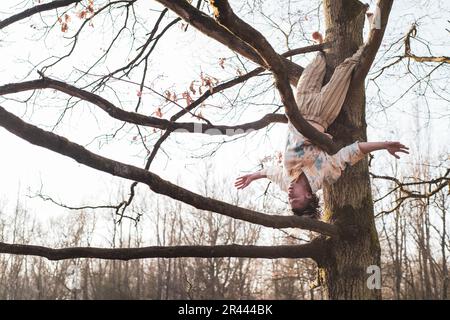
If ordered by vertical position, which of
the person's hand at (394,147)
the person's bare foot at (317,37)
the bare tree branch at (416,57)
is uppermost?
the bare tree branch at (416,57)

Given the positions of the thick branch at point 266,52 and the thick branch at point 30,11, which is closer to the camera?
the thick branch at point 266,52

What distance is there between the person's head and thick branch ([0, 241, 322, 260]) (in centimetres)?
62

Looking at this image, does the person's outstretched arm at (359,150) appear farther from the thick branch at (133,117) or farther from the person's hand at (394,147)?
the thick branch at (133,117)

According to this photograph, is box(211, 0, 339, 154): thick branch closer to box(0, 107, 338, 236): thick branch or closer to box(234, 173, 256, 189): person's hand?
box(0, 107, 338, 236): thick branch

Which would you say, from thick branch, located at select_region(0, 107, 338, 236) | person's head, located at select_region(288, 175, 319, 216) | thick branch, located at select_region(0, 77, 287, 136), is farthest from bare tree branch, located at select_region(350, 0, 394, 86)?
thick branch, located at select_region(0, 107, 338, 236)

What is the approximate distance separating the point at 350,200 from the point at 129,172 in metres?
2.31

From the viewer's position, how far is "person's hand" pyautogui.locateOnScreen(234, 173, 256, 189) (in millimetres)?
4934

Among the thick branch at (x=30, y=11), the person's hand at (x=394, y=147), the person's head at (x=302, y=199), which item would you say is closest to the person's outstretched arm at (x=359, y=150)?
the person's hand at (x=394, y=147)

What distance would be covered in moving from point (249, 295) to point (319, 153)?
29.6 metres

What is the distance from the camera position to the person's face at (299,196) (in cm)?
424

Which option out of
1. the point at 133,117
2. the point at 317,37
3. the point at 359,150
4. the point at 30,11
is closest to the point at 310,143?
the point at 359,150

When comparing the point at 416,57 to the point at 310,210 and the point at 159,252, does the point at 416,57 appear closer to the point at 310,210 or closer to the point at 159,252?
the point at 310,210

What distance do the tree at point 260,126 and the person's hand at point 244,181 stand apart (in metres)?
0.72
